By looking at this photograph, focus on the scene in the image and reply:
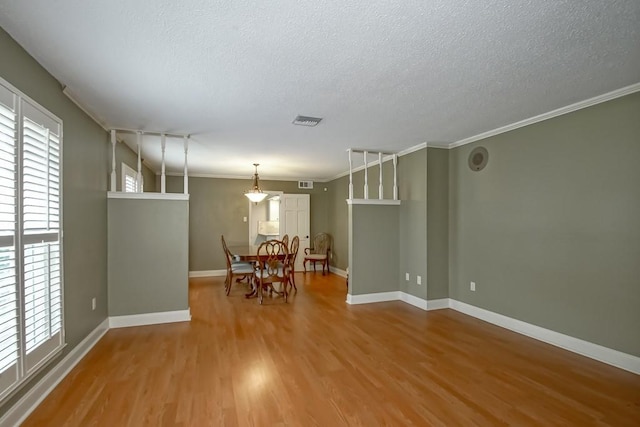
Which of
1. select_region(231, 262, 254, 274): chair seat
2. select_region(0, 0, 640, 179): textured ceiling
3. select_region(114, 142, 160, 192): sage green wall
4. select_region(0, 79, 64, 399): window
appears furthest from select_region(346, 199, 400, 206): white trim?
select_region(0, 79, 64, 399): window

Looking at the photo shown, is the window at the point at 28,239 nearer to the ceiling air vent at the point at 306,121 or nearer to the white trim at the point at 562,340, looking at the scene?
the ceiling air vent at the point at 306,121

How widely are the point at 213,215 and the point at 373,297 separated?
435 centimetres

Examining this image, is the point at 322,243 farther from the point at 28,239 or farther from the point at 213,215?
the point at 28,239

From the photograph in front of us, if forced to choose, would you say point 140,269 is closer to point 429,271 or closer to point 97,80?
point 97,80

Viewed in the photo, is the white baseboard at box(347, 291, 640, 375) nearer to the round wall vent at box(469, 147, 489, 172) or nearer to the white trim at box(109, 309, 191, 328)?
the round wall vent at box(469, 147, 489, 172)

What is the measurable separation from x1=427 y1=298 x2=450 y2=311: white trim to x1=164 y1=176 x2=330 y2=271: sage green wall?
4646 mm

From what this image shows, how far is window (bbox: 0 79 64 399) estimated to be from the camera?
187cm

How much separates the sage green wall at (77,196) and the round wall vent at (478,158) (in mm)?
4636

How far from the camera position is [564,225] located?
3.31 meters

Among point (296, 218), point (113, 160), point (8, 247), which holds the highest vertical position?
point (113, 160)

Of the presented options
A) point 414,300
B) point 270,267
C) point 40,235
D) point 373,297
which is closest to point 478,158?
point 414,300

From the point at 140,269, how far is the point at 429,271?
400 cm

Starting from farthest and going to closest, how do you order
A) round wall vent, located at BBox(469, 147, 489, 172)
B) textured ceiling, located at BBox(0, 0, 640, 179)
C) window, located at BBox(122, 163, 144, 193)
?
window, located at BBox(122, 163, 144, 193) < round wall vent, located at BBox(469, 147, 489, 172) < textured ceiling, located at BBox(0, 0, 640, 179)

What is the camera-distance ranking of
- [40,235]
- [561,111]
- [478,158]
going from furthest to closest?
[478,158]
[561,111]
[40,235]
